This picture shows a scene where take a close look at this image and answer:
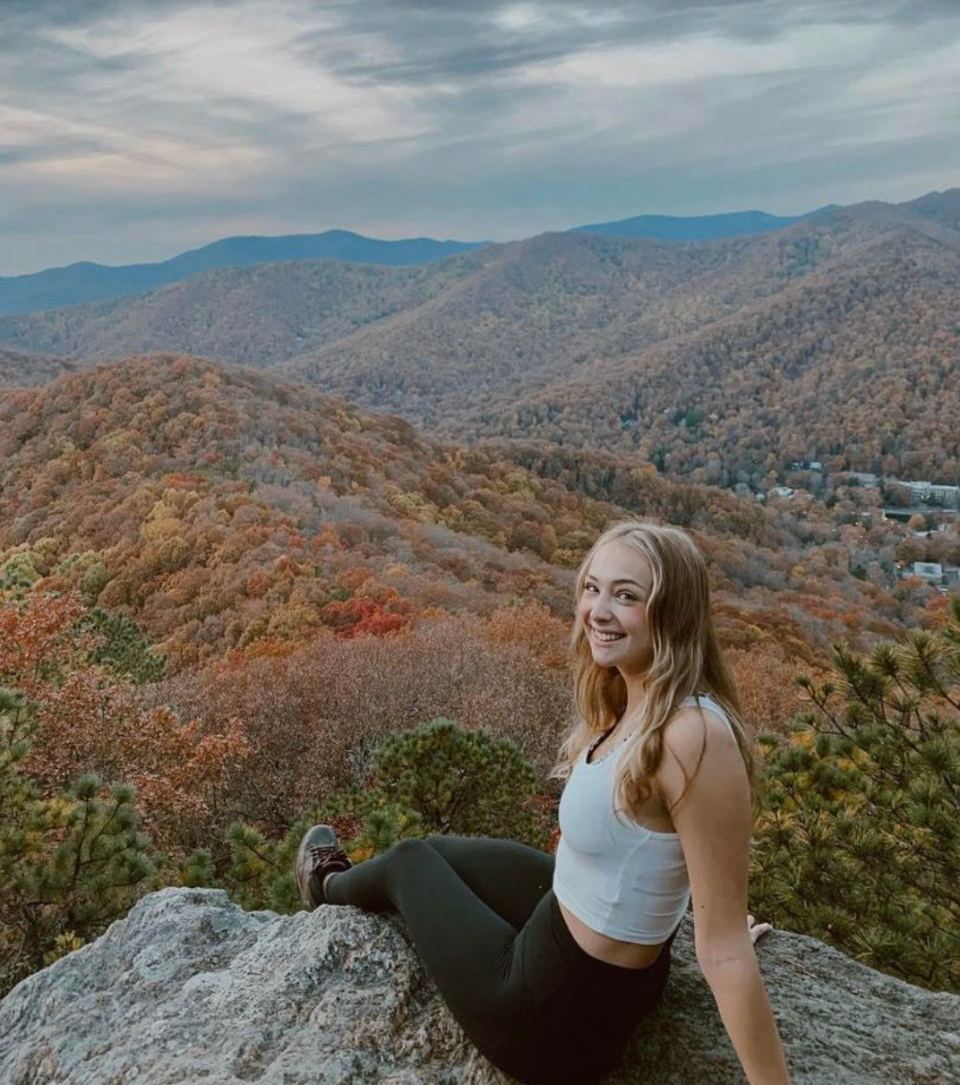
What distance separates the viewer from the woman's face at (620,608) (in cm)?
232

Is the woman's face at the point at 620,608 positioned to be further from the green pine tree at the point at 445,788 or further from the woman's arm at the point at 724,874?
the green pine tree at the point at 445,788

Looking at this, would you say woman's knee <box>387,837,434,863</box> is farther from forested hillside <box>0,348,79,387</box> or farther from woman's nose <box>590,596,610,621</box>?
forested hillside <box>0,348,79,387</box>

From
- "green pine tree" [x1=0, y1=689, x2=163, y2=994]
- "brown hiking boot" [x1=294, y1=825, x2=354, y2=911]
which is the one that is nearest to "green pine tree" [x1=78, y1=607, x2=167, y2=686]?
"green pine tree" [x1=0, y1=689, x2=163, y2=994]

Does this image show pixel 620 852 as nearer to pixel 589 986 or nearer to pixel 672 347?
pixel 589 986


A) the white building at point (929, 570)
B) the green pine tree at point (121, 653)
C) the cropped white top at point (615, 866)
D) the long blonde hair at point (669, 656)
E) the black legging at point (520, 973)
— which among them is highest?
the long blonde hair at point (669, 656)

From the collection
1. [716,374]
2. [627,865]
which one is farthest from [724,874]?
[716,374]

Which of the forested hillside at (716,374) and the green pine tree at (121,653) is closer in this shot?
the green pine tree at (121,653)

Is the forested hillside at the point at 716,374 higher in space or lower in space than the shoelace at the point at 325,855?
lower

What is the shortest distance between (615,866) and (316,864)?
1456mm

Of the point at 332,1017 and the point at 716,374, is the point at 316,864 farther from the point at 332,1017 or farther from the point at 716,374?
the point at 716,374

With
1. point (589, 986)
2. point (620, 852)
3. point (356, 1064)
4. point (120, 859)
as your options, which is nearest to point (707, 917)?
point (620, 852)

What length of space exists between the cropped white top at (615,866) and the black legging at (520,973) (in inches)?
4.8

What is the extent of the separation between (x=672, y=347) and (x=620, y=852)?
465ft

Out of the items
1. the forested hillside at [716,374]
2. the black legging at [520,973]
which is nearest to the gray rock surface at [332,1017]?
the black legging at [520,973]
